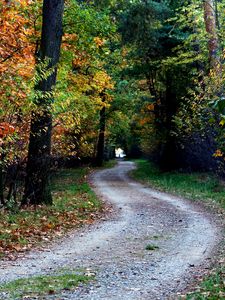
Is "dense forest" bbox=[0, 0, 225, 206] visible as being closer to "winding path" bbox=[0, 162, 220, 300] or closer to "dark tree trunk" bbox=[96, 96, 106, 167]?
"dark tree trunk" bbox=[96, 96, 106, 167]


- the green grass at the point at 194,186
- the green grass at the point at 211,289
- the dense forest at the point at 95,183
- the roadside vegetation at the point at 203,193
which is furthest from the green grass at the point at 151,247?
the green grass at the point at 194,186

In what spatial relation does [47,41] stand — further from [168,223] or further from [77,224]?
[168,223]

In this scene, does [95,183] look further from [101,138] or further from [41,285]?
[41,285]

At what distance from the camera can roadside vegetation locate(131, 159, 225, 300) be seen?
6.08 metres

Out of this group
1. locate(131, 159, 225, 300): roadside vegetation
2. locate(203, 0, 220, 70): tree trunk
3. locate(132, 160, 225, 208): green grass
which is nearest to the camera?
locate(131, 159, 225, 300): roadside vegetation

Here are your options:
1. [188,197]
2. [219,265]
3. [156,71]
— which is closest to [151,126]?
[156,71]

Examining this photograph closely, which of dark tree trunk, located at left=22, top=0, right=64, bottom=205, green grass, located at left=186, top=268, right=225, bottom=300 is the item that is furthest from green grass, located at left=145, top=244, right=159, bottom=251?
dark tree trunk, located at left=22, top=0, right=64, bottom=205

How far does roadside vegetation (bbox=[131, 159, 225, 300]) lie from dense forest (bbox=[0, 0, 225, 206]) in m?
0.95

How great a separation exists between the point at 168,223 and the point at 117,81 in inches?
737

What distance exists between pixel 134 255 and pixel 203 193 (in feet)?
36.2

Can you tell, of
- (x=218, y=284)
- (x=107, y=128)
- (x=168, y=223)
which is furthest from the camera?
(x=107, y=128)

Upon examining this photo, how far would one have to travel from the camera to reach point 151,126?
3222 centimetres

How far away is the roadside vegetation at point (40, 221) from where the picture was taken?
953 cm

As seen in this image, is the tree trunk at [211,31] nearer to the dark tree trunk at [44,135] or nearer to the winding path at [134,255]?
the dark tree trunk at [44,135]
